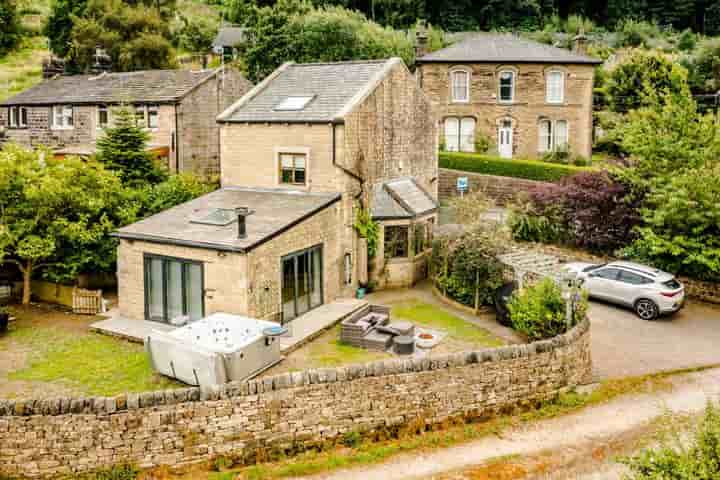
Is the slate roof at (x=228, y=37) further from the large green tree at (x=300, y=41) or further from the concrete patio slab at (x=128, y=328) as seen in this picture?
the concrete patio slab at (x=128, y=328)

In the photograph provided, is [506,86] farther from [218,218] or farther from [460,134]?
[218,218]

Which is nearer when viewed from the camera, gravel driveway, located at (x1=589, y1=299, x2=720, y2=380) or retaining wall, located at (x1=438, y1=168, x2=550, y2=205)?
gravel driveway, located at (x1=589, y1=299, x2=720, y2=380)

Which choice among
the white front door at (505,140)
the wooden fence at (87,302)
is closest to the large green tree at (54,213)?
the wooden fence at (87,302)

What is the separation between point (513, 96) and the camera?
42438 millimetres

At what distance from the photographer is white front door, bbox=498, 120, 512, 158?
43.0 metres

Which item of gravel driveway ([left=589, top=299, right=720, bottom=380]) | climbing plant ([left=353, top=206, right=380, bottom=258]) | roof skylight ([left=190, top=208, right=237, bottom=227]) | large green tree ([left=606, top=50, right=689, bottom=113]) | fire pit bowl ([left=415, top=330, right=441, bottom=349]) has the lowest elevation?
gravel driveway ([left=589, top=299, right=720, bottom=380])

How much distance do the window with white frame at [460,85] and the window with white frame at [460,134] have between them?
1418 mm

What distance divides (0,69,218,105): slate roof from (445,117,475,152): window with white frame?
54.0 feet

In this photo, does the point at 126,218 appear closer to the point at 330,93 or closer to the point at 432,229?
the point at 330,93

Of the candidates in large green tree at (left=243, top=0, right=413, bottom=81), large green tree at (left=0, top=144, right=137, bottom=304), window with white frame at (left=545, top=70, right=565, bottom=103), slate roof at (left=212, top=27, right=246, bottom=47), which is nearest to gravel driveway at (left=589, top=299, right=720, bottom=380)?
large green tree at (left=0, top=144, right=137, bottom=304)

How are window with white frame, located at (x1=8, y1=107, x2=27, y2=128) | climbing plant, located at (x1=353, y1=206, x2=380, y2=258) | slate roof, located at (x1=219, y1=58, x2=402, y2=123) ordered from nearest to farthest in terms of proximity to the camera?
climbing plant, located at (x1=353, y1=206, x2=380, y2=258) < slate roof, located at (x1=219, y1=58, x2=402, y2=123) < window with white frame, located at (x1=8, y1=107, x2=27, y2=128)

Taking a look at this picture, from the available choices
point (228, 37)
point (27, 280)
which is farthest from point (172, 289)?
→ point (228, 37)

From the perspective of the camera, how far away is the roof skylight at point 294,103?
24984 millimetres

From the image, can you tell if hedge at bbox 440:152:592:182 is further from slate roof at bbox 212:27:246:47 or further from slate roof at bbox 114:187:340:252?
slate roof at bbox 212:27:246:47
